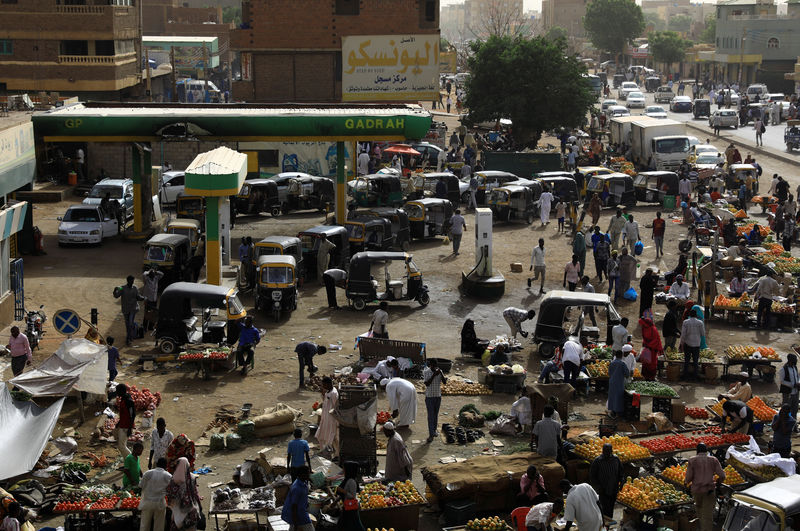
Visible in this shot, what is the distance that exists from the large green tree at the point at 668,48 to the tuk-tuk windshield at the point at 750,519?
113161 millimetres

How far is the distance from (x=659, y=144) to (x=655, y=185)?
578 centimetres

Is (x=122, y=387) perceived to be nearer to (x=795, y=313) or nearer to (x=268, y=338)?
(x=268, y=338)

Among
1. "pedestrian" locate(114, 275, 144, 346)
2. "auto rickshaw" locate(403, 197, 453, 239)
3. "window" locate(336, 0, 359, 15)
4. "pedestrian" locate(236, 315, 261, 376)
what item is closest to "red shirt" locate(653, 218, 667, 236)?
"auto rickshaw" locate(403, 197, 453, 239)

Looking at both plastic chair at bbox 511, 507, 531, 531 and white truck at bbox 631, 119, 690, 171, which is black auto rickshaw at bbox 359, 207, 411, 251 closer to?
white truck at bbox 631, 119, 690, 171

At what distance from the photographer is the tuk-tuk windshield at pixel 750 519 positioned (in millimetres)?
12227

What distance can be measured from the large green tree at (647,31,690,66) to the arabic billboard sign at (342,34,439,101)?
7055cm

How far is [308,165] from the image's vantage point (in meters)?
43.7

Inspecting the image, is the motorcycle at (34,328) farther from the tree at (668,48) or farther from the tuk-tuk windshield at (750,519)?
the tree at (668,48)

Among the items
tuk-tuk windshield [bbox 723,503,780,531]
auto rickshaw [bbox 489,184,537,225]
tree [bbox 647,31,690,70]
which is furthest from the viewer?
tree [bbox 647,31,690,70]

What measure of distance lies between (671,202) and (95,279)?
21.6 meters

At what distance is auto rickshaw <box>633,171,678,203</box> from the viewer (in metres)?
40.8

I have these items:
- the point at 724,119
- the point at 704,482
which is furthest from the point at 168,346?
the point at 724,119

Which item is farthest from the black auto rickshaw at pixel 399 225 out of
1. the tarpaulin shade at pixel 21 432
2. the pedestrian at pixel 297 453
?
the pedestrian at pixel 297 453

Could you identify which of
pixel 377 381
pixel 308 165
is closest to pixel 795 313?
pixel 377 381
